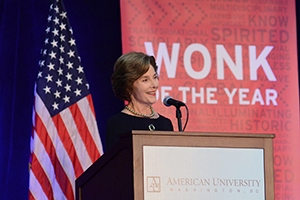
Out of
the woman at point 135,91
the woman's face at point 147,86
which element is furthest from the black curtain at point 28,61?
the woman's face at point 147,86

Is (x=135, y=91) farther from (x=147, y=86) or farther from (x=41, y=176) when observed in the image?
(x=41, y=176)

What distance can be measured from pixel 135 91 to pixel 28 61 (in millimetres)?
1961

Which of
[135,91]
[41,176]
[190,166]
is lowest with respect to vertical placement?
[41,176]

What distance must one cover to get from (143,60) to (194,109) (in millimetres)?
1929

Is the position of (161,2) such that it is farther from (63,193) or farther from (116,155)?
(116,155)

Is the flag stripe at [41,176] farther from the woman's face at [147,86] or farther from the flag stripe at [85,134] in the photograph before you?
the woman's face at [147,86]

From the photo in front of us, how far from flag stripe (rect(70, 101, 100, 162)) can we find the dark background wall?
516mm

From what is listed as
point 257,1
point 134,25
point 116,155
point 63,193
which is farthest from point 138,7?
point 116,155

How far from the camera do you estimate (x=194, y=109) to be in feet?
17.3

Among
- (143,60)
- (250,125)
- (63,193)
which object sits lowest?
(63,193)

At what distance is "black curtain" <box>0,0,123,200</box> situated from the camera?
16.6 ft

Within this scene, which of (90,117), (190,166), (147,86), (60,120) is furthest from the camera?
(90,117)

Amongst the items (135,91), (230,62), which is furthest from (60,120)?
(230,62)

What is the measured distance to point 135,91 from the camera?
3469mm
